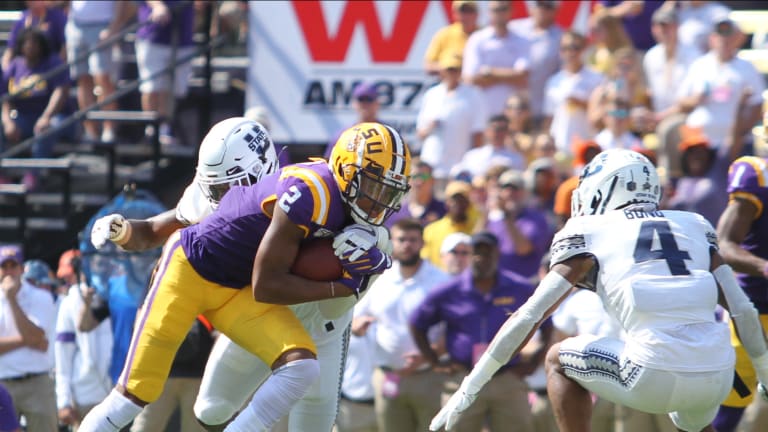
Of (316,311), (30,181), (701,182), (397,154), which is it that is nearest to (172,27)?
(30,181)

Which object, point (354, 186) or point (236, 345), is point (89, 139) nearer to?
point (236, 345)

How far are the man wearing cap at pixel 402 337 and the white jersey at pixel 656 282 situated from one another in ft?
10.5

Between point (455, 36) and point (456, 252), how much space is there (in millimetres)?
2685

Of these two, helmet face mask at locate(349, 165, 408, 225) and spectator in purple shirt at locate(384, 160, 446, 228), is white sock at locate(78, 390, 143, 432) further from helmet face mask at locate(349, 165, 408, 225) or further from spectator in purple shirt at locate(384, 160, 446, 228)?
spectator in purple shirt at locate(384, 160, 446, 228)

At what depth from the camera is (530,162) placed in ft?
35.3

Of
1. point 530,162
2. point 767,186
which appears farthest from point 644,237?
point 530,162

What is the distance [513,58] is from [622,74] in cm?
93

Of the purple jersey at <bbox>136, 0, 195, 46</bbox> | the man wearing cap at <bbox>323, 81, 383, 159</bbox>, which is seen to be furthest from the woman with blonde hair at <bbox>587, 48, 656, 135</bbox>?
the purple jersey at <bbox>136, 0, 195, 46</bbox>

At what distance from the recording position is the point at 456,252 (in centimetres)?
946

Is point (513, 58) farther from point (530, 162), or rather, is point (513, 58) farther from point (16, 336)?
point (16, 336)

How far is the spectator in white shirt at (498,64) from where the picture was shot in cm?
1113

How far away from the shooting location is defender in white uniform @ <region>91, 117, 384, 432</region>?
22.1 feet

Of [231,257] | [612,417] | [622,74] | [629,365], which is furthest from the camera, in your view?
[622,74]

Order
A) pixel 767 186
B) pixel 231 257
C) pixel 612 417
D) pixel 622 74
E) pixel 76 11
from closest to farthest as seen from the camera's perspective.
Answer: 1. pixel 231 257
2. pixel 767 186
3. pixel 612 417
4. pixel 622 74
5. pixel 76 11
